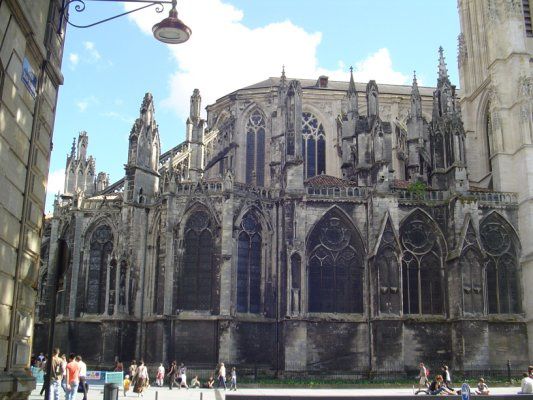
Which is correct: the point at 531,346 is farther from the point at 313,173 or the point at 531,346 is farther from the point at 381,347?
the point at 313,173

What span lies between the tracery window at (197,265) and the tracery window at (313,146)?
11839mm

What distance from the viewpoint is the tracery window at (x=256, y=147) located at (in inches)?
1642

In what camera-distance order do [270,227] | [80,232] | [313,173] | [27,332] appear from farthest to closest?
[313,173] < [80,232] < [270,227] < [27,332]

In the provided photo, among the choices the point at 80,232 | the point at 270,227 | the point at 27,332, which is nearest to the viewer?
the point at 27,332

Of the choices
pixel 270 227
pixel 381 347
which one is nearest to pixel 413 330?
pixel 381 347

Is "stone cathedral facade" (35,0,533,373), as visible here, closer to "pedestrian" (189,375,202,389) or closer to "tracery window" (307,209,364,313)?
"tracery window" (307,209,364,313)

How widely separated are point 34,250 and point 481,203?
92.2 feet

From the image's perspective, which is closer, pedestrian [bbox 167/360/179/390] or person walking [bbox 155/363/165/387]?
pedestrian [bbox 167/360/179/390]

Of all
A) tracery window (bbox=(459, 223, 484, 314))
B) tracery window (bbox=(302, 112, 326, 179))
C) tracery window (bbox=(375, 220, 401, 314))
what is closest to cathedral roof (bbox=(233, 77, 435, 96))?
tracery window (bbox=(302, 112, 326, 179))

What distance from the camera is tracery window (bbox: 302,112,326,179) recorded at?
138 feet

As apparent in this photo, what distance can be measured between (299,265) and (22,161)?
73.2 feet

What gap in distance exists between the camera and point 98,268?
35062 mm

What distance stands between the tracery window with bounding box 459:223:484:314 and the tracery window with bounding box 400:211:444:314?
1540mm

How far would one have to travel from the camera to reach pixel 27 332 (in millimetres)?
9883
